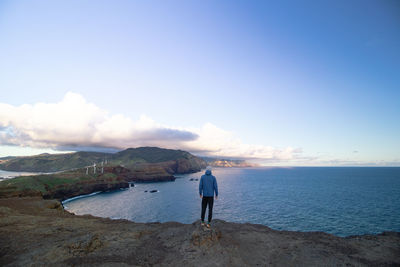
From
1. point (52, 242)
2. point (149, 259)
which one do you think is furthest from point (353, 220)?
point (52, 242)

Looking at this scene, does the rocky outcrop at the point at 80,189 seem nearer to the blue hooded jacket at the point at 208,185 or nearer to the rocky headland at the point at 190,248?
the rocky headland at the point at 190,248

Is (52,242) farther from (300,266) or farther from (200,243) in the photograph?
(300,266)

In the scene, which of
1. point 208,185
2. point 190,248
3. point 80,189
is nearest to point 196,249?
point 190,248

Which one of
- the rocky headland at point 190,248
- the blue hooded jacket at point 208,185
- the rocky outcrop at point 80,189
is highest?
the blue hooded jacket at point 208,185

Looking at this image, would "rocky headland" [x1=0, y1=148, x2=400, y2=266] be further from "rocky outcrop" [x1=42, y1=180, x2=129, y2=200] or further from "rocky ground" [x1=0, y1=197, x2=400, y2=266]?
"rocky outcrop" [x1=42, y1=180, x2=129, y2=200]

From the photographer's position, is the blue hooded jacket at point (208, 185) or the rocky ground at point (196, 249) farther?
the blue hooded jacket at point (208, 185)

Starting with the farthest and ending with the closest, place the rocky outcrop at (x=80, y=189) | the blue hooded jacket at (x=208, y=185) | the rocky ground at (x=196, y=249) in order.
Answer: the rocky outcrop at (x=80, y=189) → the blue hooded jacket at (x=208, y=185) → the rocky ground at (x=196, y=249)

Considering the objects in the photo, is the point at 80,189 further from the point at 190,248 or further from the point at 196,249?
the point at 196,249

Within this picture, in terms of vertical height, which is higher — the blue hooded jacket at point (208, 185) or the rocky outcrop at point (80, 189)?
the blue hooded jacket at point (208, 185)

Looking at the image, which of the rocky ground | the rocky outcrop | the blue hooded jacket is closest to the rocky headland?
the rocky ground

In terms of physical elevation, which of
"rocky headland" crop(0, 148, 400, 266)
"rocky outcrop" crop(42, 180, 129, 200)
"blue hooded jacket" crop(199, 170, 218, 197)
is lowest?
"rocky outcrop" crop(42, 180, 129, 200)

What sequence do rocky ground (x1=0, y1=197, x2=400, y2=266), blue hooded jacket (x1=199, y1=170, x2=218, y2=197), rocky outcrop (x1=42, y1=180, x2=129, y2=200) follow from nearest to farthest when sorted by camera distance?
rocky ground (x1=0, y1=197, x2=400, y2=266)
blue hooded jacket (x1=199, y1=170, x2=218, y2=197)
rocky outcrop (x1=42, y1=180, x2=129, y2=200)

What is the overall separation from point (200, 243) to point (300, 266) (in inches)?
202

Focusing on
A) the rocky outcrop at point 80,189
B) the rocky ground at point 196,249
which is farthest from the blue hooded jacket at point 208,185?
the rocky outcrop at point 80,189
